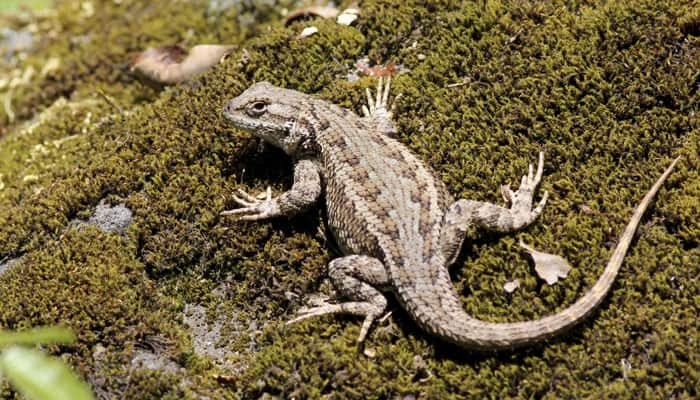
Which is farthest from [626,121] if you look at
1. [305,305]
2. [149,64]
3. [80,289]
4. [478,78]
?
[149,64]

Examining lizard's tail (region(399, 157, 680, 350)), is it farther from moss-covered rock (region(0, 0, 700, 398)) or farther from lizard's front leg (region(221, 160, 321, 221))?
lizard's front leg (region(221, 160, 321, 221))

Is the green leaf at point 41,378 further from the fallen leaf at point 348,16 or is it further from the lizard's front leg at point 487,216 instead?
the fallen leaf at point 348,16

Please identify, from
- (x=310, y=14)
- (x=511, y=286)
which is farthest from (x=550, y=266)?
(x=310, y=14)

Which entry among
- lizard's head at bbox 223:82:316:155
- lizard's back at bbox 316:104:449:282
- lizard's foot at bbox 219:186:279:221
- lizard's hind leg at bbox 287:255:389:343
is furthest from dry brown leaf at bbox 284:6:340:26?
lizard's hind leg at bbox 287:255:389:343

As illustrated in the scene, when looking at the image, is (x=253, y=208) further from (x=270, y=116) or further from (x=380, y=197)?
(x=380, y=197)

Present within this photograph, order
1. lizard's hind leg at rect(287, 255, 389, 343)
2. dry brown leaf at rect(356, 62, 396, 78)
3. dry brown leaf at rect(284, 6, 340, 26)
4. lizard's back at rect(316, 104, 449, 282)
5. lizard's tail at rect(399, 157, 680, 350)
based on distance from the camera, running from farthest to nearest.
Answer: dry brown leaf at rect(284, 6, 340, 26)
dry brown leaf at rect(356, 62, 396, 78)
lizard's back at rect(316, 104, 449, 282)
lizard's hind leg at rect(287, 255, 389, 343)
lizard's tail at rect(399, 157, 680, 350)

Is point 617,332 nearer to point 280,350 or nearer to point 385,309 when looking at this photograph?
point 385,309

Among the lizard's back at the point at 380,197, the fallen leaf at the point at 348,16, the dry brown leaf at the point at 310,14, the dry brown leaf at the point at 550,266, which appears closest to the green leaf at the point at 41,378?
the lizard's back at the point at 380,197
